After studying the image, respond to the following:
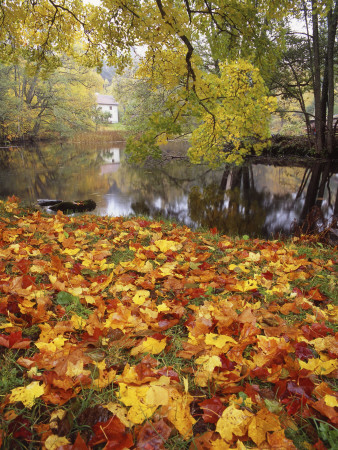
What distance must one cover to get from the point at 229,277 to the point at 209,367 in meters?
1.31

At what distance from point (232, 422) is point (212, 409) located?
103mm

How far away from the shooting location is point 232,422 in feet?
3.43

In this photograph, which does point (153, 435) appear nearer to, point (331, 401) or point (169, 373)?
point (169, 373)

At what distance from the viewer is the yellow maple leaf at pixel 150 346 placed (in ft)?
4.88

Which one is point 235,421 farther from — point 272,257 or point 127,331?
point 272,257

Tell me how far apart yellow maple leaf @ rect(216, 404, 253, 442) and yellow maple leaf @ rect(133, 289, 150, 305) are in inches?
39.7

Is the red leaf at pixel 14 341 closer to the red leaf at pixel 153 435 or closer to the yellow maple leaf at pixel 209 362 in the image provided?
the red leaf at pixel 153 435

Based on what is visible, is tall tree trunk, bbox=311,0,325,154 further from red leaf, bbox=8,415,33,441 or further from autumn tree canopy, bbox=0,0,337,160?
red leaf, bbox=8,415,33,441

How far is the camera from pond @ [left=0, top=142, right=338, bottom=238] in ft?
26.7

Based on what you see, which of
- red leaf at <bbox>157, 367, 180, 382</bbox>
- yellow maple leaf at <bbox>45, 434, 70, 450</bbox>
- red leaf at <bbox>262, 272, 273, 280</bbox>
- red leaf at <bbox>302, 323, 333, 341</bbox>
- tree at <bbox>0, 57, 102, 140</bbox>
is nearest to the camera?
yellow maple leaf at <bbox>45, 434, 70, 450</bbox>

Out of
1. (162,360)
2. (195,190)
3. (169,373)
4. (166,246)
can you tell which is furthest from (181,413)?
(195,190)

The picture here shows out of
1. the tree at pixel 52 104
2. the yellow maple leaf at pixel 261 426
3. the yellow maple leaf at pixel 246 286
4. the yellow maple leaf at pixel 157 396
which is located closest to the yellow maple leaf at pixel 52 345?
the yellow maple leaf at pixel 157 396

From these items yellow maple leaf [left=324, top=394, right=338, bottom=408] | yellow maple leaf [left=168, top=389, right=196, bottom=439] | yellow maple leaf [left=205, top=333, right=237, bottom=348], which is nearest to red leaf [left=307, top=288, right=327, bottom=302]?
yellow maple leaf [left=205, top=333, right=237, bottom=348]

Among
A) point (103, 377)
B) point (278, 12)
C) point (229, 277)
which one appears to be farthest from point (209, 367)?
point (278, 12)
